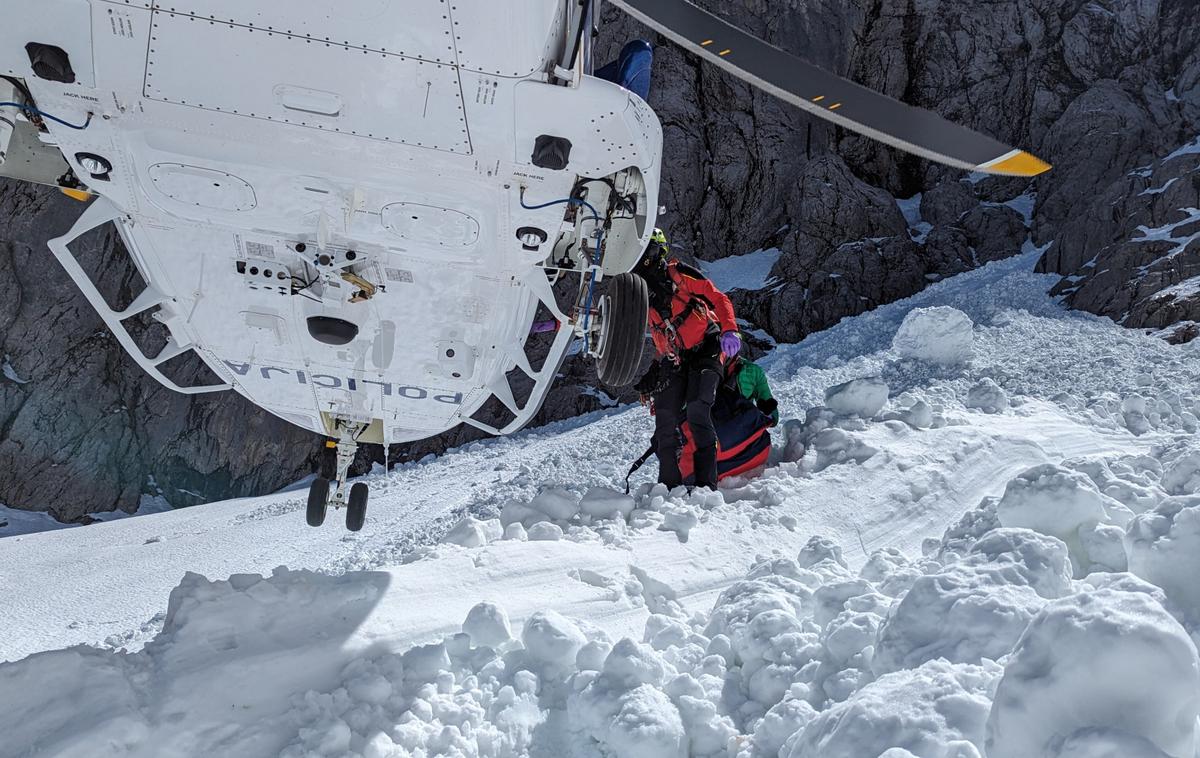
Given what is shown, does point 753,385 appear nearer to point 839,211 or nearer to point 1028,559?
point 1028,559

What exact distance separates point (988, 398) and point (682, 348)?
262 centimetres

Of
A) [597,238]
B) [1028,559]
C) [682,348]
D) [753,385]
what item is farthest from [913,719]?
[753,385]

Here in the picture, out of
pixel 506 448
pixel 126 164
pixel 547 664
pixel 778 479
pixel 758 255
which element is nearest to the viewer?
pixel 547 664

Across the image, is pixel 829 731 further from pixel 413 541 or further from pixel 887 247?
pixel 887 247

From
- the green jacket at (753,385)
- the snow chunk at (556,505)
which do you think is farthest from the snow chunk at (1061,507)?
the green jacket at (753,385)

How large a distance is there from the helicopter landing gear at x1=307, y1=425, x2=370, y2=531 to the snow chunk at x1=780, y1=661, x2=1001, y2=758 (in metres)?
3.76

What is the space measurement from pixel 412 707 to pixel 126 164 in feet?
8.96

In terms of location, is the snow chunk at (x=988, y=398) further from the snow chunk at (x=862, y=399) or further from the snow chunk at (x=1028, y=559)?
the snow chunk at (x=1028, y=559)

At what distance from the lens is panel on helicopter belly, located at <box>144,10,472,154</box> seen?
298 centimetres

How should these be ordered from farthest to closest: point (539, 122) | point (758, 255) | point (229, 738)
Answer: point (758, 255) → point (539, 122) → point (229, 738)

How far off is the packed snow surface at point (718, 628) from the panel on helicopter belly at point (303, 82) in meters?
1.86

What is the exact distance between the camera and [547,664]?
Result: 268 centimetres

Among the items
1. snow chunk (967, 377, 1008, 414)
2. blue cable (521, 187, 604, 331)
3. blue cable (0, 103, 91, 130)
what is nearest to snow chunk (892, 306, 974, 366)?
snow chunk (967, 377, 1008, 414)

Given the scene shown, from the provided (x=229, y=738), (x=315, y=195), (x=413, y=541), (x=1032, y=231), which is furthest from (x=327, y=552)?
(x=1032, y=231)
